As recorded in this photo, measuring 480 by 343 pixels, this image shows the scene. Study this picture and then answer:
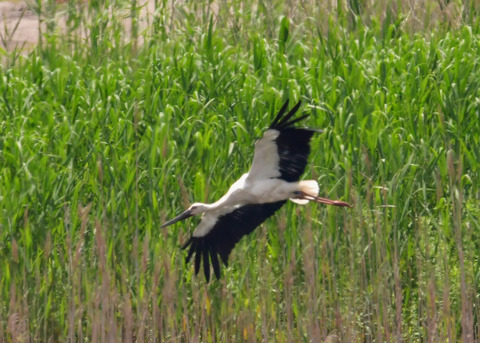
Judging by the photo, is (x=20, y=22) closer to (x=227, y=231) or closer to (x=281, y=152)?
(x=227, y=231)

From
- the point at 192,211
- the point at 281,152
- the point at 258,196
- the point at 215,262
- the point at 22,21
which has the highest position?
the point at 281,152

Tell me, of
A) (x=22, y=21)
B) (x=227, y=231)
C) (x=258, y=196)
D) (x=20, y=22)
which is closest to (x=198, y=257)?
(x=227, y=231)

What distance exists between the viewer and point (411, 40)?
7852 millimetres

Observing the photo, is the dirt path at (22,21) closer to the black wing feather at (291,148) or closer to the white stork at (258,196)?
the white stork at (258,196)

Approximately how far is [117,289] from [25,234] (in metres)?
0.48

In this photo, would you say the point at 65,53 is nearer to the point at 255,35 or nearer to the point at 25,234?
the point at 255,35

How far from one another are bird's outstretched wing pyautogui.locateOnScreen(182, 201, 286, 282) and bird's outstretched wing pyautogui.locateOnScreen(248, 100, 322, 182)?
0.90 ft

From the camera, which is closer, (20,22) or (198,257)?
(198,257)

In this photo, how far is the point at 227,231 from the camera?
5496 mm

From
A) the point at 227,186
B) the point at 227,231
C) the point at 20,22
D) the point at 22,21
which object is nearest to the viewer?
the point at 227,231

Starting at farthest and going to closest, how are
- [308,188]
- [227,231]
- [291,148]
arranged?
[227,231] → [308,188] → [291,148]

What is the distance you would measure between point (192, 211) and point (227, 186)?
66 centimetres

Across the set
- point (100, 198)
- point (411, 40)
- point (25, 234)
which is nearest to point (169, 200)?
point (100, 198)

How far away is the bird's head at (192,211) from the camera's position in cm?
525
